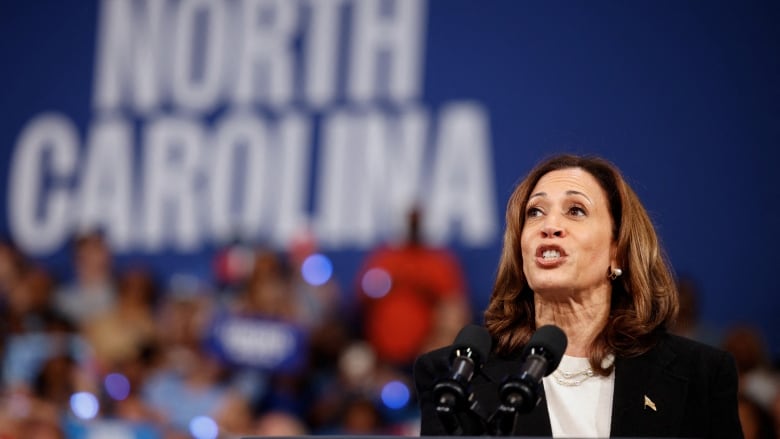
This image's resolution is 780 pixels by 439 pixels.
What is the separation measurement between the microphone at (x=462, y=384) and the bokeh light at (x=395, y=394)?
11.0 feet

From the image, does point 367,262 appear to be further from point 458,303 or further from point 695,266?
point 695,266

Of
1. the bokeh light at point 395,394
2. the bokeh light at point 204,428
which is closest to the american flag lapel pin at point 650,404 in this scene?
the bokeh light at point 395,394

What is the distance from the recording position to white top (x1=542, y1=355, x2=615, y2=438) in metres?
2.42

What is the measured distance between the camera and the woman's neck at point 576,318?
257 cm

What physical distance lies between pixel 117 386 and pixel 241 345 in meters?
0.65

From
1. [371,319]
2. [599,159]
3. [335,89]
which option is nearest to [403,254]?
[371,319]

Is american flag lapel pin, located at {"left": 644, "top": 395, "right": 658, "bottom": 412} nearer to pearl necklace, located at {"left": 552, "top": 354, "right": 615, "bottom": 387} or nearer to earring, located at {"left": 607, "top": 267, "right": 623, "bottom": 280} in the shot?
pearl necklace, located at {"left": 552, "top": 354, "right": 615, "bottom": 387}

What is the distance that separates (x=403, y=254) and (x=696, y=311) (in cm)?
161

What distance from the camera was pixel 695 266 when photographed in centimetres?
654

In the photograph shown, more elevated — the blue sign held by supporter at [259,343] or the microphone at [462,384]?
the microphone at [462,384]

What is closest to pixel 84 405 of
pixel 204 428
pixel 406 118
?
pixel 204 428

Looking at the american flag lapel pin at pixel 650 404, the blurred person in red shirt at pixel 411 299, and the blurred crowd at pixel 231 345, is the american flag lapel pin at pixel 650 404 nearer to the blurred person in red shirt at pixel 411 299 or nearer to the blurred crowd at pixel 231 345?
the blurred crowd at pixel 231 345

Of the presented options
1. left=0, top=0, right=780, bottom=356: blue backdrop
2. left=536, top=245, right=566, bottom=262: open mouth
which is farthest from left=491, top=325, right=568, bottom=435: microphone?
left=0, top=0, right=780, bottom=356: blue backdrop

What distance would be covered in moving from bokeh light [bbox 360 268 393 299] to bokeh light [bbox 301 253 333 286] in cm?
29
